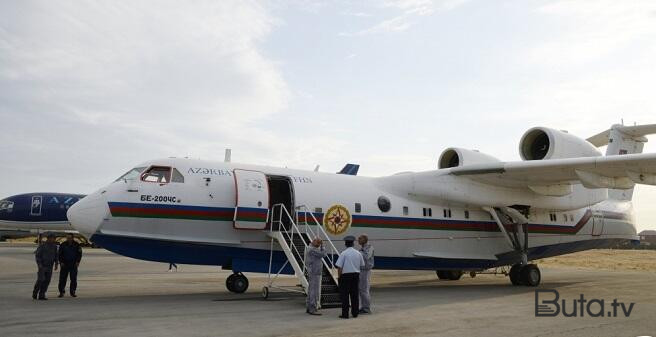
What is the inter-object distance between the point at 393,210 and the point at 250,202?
4.21m

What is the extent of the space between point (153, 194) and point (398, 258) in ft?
21.8

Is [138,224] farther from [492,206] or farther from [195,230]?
[492,206]

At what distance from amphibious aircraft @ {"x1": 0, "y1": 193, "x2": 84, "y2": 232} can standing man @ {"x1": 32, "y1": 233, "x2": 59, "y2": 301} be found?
28079mm

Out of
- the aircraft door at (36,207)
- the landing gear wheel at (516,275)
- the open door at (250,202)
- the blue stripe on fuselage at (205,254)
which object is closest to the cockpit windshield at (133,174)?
the blue stripe on fuselage at (205,254)

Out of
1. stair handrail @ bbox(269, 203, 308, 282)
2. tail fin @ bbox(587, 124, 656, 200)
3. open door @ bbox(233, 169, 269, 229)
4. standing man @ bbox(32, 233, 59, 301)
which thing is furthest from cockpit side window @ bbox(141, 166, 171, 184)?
tail fin @ bbox(587, 124, 656, 200)

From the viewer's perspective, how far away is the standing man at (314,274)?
970cm

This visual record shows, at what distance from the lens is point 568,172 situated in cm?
1395

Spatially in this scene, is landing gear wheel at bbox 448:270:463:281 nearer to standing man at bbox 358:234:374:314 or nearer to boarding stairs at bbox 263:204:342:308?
boarding stairs at bbox 263:204:342:308

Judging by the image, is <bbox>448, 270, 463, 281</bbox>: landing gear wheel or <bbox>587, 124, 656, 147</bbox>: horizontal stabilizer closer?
<bbox>587, 124, 656, 147</bbox>: horizontal stabilizer

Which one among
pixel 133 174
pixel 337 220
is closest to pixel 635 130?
pixel 337 220

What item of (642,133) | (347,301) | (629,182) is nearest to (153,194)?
(347,301)

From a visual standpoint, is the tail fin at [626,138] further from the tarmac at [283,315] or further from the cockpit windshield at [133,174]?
the cockpit windshield at [133,174]

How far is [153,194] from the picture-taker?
1170 centimetres

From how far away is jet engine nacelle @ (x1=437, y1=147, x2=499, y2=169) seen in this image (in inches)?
632
